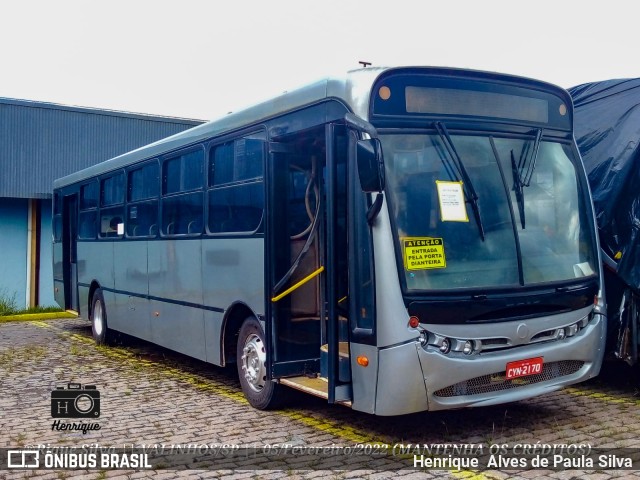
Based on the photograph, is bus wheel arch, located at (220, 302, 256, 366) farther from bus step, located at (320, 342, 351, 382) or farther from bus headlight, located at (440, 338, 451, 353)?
bus headlight, located at (440, 338, 451, 353)

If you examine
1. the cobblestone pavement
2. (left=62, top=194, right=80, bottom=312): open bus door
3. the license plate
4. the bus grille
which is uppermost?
(left=62, top=194, right=80, bottom=312): open bus door

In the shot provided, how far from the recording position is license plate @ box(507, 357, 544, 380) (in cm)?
629

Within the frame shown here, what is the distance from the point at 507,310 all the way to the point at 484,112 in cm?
170

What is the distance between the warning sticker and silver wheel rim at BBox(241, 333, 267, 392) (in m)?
2.27

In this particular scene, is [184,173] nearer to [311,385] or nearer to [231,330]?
[231,330]

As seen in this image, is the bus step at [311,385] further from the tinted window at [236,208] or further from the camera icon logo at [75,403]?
the camera icon logo at [75,403]

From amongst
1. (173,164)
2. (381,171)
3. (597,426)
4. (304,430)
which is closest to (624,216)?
(597,426)

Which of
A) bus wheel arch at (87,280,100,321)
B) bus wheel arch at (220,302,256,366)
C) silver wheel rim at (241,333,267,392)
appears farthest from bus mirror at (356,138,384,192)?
bus wheel arch at (87,280,100,321)

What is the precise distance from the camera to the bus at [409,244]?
6.05 meters

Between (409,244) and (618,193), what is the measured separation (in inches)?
126

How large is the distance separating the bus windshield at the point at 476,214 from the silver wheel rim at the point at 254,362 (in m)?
2.36

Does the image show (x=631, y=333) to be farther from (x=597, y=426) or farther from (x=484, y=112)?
(x=484, y=112)

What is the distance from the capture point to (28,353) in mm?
12445

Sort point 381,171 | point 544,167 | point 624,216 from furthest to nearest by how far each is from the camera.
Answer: point 624,216, point 544,167, point 381,171
